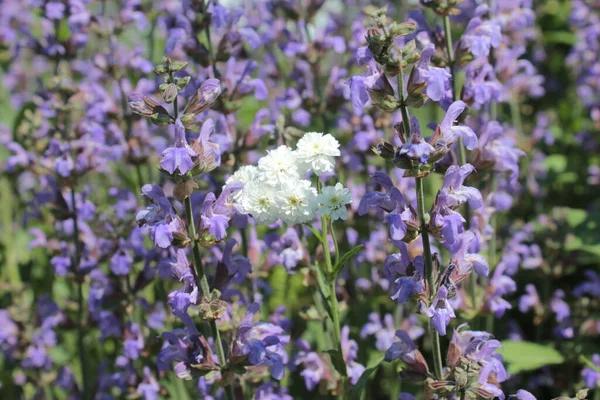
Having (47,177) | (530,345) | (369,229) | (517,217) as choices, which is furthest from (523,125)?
(47,177)

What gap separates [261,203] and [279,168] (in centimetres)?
16

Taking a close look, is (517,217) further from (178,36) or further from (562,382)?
(178,36)

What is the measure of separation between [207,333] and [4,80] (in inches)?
280

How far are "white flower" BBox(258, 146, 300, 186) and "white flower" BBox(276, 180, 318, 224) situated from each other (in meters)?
0.04

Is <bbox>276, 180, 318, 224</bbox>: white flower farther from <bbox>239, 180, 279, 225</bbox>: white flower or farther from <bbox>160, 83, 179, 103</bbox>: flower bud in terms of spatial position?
<bbox>160, 83, 179, 103</bbox>: flower bud

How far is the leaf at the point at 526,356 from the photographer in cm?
381

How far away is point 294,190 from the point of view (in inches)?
109

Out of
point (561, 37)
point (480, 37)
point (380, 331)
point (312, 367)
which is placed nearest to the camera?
point (480, 37)

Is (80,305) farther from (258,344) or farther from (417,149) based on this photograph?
(417,149)

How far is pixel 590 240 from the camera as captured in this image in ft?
14.3

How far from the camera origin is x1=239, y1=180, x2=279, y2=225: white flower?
9.12 ft

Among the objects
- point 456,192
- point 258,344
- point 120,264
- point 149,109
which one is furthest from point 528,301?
point 149,109

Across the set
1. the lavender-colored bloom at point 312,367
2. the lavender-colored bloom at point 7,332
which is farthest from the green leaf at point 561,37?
the lavender-colored bloom at point 7,332

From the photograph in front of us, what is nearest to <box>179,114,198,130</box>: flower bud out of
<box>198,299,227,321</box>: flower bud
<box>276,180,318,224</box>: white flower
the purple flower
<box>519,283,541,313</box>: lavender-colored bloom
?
<box>276,180,318,224</box>: white flower
